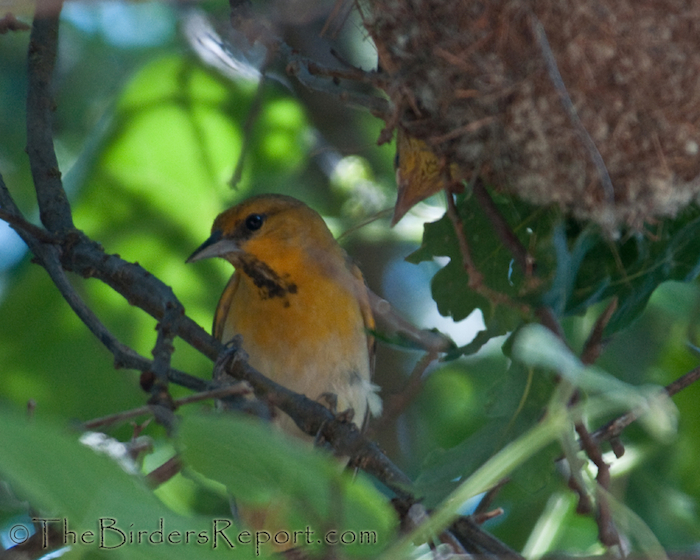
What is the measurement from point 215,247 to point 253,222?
0.52 feet

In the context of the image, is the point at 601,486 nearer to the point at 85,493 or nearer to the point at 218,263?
the point at 85,493

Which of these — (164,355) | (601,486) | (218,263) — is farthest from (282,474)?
(218,263)

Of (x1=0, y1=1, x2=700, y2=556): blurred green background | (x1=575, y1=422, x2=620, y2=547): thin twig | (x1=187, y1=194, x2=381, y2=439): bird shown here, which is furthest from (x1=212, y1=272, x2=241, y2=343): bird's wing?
(x1=575, y1=422, x2=620, y2=547): thin twig

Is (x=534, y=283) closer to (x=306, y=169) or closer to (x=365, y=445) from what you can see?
(x=365, y=445)

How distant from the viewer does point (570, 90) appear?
163cm

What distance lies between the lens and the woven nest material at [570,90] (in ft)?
5.24

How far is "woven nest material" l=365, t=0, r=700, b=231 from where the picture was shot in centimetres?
160

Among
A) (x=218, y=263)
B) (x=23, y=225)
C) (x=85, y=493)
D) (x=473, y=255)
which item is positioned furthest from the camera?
(x=218, y=263)

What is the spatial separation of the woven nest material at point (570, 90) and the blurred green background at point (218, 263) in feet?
1.77

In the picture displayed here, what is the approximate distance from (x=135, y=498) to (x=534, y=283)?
1.19 metres

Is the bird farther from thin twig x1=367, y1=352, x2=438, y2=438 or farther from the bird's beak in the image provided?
thin twig x1=367, y1=352, x2=438, y2=438

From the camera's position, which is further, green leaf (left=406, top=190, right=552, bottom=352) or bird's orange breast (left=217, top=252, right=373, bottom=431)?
bird's orange breast (left=217, top=252, right=373, bottom=431)

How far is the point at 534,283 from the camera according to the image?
176 cm

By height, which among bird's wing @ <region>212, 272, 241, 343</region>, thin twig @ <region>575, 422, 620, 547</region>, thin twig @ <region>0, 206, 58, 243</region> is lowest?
thin twig @ <region>575, 422, 620, 547</region>
